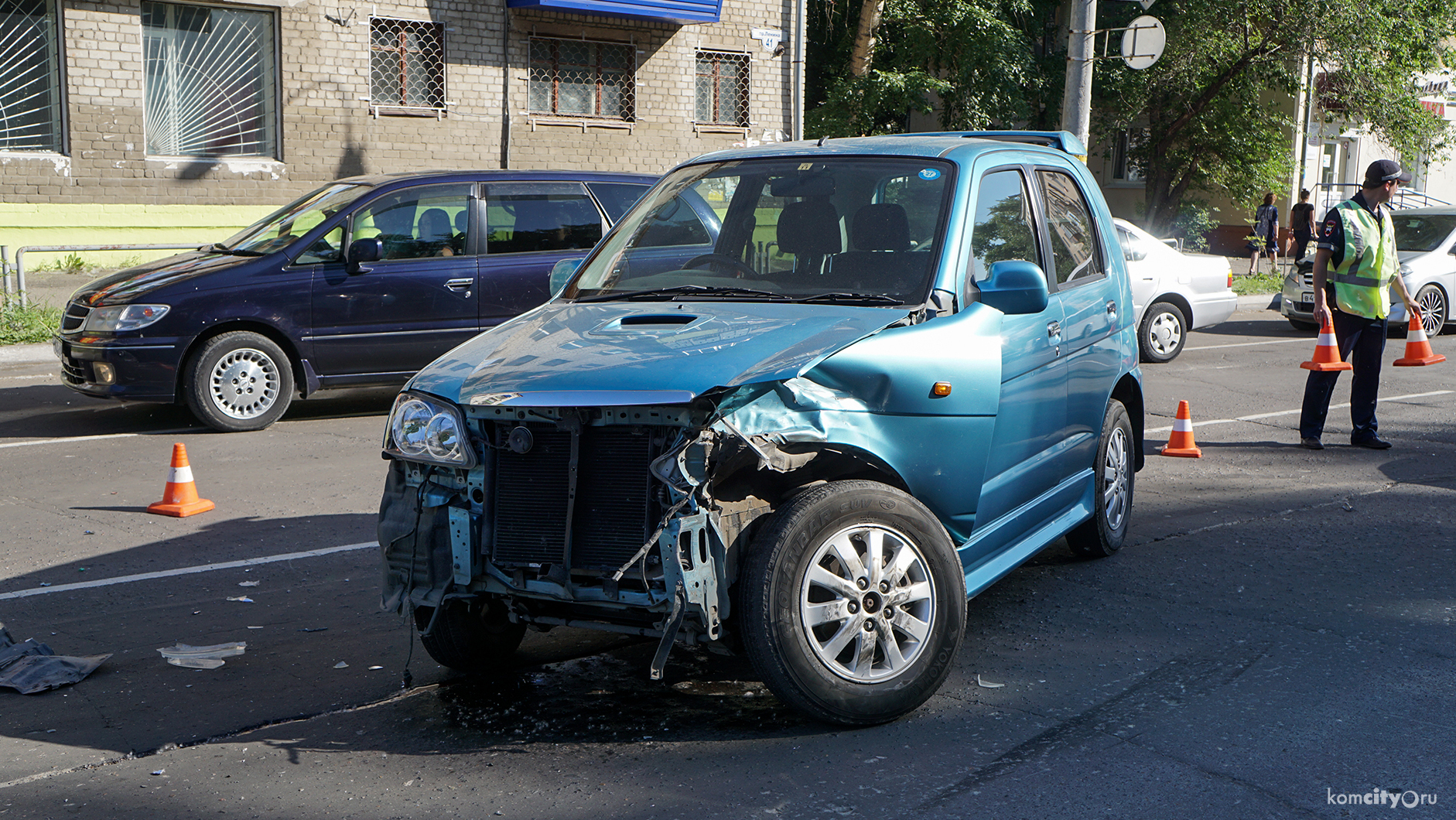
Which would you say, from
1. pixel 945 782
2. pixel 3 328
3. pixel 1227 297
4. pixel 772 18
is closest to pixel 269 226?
pixel 3 328

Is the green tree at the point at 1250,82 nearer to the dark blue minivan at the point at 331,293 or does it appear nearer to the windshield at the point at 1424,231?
the windshield at the point at 1424,231

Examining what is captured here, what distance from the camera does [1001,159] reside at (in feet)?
17.0

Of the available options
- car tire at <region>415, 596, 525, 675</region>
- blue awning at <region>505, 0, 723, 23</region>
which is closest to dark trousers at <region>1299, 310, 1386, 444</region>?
car tire at <region>415, 596, 525, 675</region>

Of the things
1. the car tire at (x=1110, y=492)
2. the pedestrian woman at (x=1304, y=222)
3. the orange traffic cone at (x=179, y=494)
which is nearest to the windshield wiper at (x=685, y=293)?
the car tire at (x=1110, y=492)

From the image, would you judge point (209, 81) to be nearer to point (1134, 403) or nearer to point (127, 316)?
point (127, 316)

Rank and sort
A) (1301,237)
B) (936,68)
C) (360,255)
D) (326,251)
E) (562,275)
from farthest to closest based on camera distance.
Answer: (936,68) → (1301,237) → (326,251) → (360,255) → (562,275)

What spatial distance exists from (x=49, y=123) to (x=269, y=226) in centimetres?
844

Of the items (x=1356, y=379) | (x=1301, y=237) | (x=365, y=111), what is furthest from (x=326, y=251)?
(x=1301, y=237)

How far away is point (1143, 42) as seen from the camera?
51.4 ft

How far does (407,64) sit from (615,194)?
9.61 m

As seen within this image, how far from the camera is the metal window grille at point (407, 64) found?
18.7 meters

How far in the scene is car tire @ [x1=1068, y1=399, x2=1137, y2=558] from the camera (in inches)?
232

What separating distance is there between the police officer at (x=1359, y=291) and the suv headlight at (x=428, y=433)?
6680 mm

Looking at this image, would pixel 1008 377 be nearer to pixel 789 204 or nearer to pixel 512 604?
pixel 789 204
